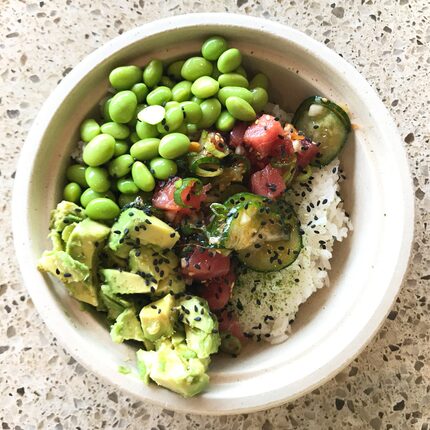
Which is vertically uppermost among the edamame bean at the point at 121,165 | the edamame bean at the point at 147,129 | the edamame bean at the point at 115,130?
the edamame bean at the point at 147,129

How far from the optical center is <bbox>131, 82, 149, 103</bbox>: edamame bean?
1.54 metres

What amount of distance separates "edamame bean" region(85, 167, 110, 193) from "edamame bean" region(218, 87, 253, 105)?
333 millimetres

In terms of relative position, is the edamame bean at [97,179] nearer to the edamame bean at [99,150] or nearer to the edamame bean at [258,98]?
the edamame bean at [99,150]

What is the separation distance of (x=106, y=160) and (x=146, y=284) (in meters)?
0.31

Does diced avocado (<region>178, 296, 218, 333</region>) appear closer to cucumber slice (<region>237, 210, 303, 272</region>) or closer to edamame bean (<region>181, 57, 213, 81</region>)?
cucumber slice (<region>237, 210, 303, 272</region>)

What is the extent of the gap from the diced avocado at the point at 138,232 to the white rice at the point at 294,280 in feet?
0.91

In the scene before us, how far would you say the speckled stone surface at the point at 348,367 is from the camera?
1698 millimetres

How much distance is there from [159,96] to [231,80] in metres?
0.18

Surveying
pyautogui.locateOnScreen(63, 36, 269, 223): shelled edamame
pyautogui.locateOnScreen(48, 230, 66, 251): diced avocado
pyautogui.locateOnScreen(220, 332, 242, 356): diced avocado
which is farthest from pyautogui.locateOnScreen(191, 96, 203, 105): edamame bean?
pyautogui.locateOnScreen(220, 332, 242, 356): diced avocado

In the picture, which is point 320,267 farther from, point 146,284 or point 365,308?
point 146,284

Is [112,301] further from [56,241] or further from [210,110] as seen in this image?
[210,110]

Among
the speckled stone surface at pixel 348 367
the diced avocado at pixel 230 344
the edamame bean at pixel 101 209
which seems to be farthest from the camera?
the speckled stone surface at pixel 348 367

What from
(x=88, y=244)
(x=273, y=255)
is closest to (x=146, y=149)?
(x=88, y=244)

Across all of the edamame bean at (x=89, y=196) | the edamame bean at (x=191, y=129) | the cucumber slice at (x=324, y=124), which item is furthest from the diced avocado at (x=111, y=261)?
the cucumber slice at (x=324, y=124)
